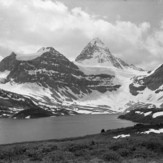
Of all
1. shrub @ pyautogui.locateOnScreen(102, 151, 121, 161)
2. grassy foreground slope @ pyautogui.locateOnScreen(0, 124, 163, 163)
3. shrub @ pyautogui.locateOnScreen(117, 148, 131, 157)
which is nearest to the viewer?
grassy foreground slope @ pyautogui.locateOnScreen(0, 124, 163, 163)

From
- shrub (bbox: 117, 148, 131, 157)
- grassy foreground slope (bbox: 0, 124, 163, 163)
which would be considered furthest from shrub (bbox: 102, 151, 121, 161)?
shrub (bbox: 117, 148, 131, 157)

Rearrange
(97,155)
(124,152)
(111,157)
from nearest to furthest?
(111,157) → (97,155) → (124,152)

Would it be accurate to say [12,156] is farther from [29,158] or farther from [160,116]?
[160,116]

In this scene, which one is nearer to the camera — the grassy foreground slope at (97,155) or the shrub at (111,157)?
the grassy foreground slope at (97,155)

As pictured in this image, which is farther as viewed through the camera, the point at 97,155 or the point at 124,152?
the point at 124,152

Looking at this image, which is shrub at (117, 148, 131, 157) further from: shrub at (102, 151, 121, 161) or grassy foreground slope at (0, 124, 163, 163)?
shrub at (102, 151, 121, 161)

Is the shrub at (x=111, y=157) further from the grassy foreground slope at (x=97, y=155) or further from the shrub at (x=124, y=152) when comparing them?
the shrub at (x=124, y=152)

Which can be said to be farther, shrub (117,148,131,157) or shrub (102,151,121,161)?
shrub (117,148,131,157)

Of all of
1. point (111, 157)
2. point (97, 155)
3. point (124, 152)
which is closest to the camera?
point (111, 157)

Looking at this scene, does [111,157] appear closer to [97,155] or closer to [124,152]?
[97,155]

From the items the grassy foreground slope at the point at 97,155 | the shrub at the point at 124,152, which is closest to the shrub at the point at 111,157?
the grassy foreground slope at the point at 97,155

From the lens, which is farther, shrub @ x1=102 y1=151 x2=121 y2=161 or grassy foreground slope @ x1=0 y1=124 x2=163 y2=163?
shrub @ x1=102 y1=151 x2=121 y2=161

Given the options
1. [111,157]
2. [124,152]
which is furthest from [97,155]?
[124,152]

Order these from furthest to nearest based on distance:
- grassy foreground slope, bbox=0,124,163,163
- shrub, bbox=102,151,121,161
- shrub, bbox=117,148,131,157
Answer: shrub, bbox=117,148,131,157 < shrub, bbox=102,151,121,161 < grassy foreground slope, bbox=0,124,163,163
